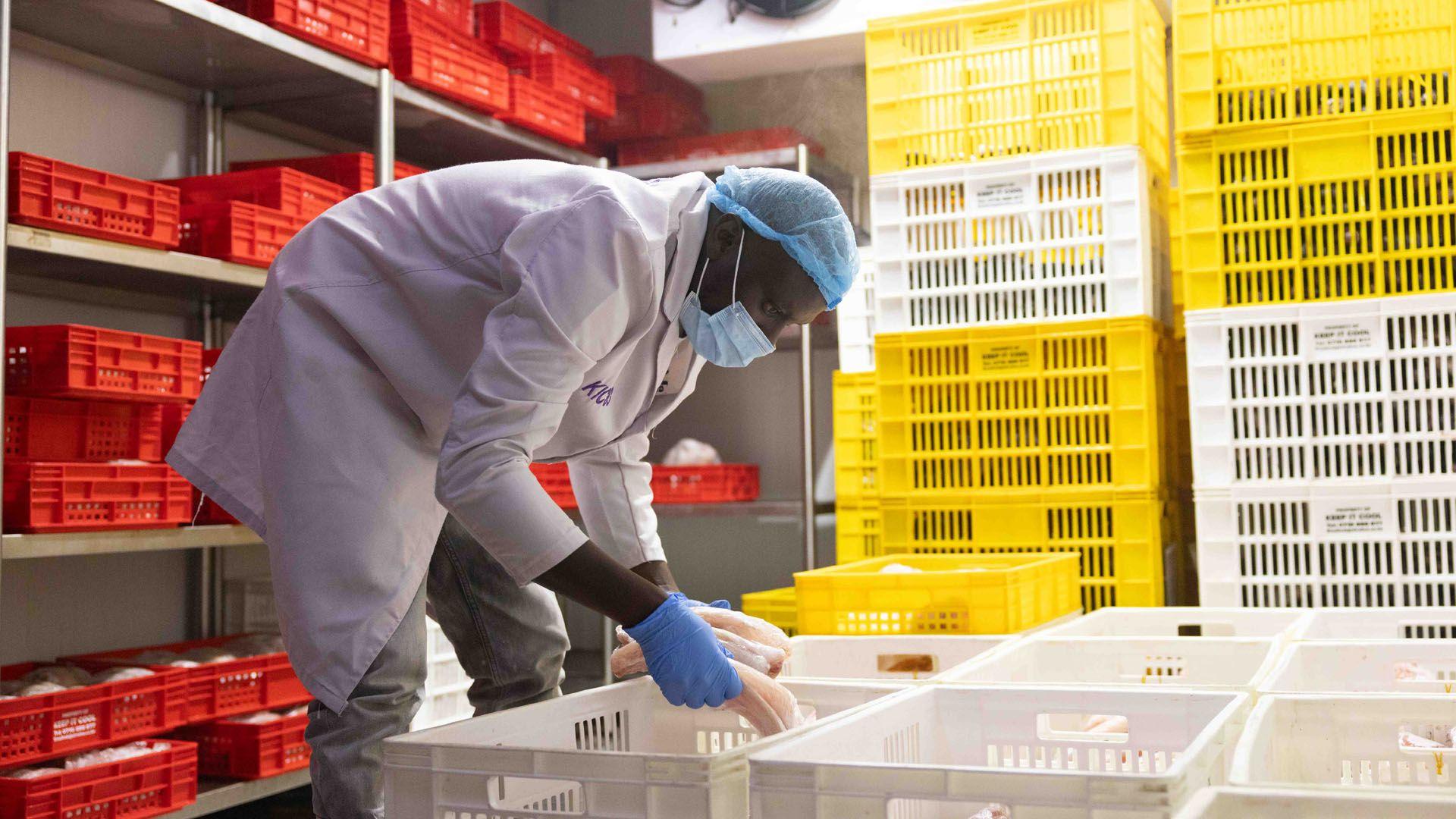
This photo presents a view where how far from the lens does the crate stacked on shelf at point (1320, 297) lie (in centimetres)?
295

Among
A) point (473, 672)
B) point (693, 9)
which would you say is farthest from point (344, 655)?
point (693, 9)

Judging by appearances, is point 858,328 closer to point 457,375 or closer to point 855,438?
Result: point 855,438

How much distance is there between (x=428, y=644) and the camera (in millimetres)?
3387

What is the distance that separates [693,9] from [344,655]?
11.6 feet

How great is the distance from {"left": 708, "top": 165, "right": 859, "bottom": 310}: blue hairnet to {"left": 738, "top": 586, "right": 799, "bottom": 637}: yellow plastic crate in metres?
2.00

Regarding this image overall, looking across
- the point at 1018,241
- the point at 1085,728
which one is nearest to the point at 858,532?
the point at 1018,241

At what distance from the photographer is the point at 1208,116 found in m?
3.13

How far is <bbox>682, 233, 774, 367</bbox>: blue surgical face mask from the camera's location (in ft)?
5.37

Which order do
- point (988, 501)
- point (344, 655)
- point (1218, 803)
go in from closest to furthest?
point (1218, 803), point (344, 655), point (988, 501)

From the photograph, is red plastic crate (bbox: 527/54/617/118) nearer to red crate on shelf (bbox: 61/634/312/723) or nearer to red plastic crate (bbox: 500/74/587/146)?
red plastic crate (bbox: 500/74/587/146)

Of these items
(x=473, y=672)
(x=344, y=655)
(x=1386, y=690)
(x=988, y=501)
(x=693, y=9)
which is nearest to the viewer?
(x=344, y=655)

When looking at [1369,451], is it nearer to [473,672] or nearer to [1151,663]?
[1151,663]

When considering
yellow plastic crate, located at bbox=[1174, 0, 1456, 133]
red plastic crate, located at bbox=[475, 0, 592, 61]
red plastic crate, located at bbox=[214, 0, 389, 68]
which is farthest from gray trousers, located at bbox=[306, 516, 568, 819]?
red plastic crate, located at bbox=[475, 0, 592, 61]

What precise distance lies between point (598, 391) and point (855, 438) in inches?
89.2
